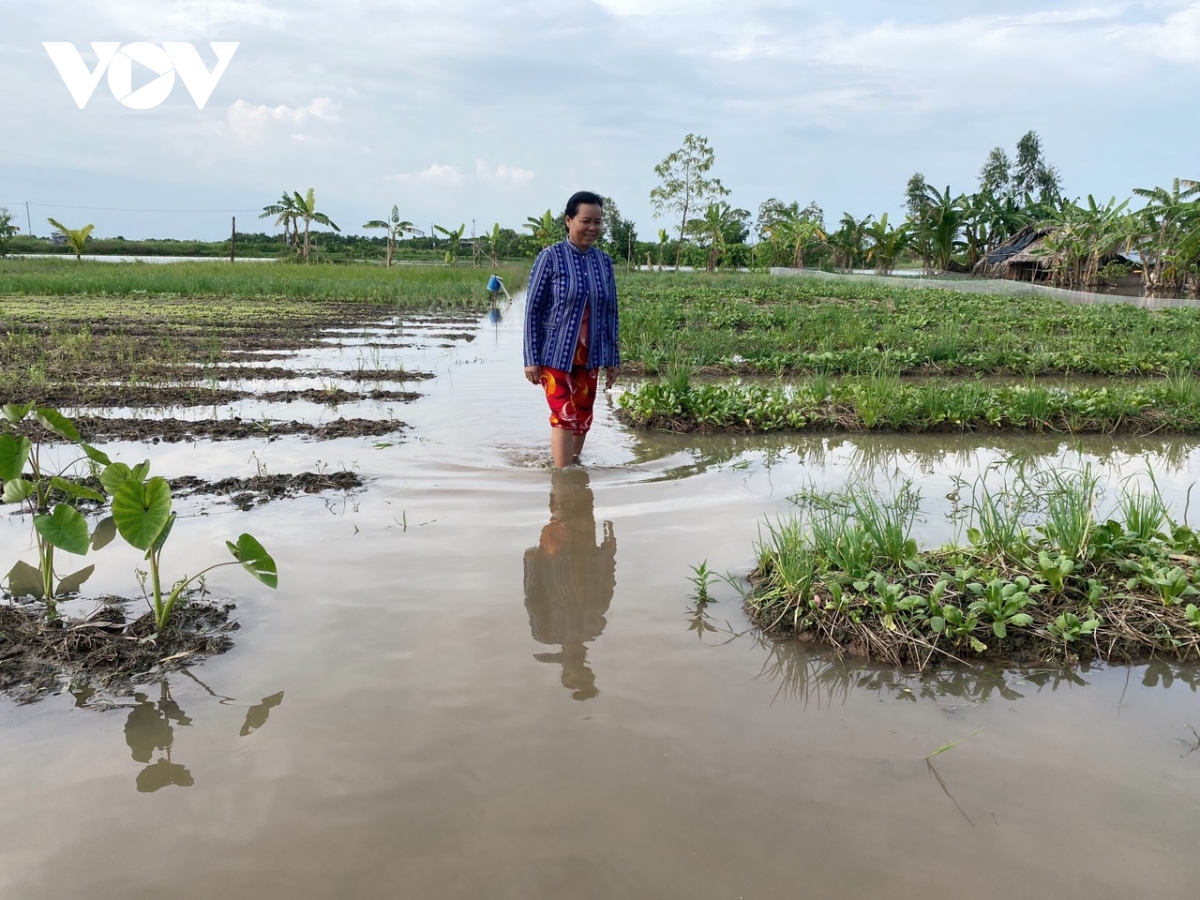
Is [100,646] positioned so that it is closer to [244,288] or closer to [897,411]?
[897,411]

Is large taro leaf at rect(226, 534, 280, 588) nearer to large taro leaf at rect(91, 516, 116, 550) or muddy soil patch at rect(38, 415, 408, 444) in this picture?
large taro leaf at rect(91, 516, 116, 550)

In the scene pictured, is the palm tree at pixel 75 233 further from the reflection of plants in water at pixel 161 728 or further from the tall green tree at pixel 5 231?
the reflection of plants in water at pixel 161 728

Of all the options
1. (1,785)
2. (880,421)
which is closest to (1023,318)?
(880,421)

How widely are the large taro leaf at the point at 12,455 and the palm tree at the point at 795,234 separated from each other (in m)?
37.8

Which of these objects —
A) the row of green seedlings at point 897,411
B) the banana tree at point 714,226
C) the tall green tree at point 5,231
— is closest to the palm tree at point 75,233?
the tall green tree at point 5,231

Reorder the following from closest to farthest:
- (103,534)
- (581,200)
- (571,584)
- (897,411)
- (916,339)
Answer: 1. (571,584)
2. (103,534)
3. (581,200)
4. (897,411)
5. (916,339)

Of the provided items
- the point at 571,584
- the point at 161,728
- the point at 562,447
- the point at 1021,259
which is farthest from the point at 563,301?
the point at 1021,259

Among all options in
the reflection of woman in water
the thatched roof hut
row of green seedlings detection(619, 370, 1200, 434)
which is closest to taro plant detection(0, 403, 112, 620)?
the reflection of woman in water

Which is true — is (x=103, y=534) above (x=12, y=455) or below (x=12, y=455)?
below

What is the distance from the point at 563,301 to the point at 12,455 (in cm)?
249

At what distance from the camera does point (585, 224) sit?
14.0 ft

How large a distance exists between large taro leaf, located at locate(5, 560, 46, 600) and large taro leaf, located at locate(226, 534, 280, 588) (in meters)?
0.97

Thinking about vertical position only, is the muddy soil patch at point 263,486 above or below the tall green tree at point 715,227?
below

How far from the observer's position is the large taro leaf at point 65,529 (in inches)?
101
